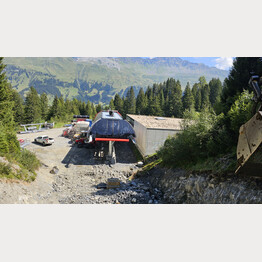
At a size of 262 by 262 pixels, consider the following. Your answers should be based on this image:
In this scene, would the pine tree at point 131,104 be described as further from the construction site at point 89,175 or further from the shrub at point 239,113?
the shrub at point 239,113

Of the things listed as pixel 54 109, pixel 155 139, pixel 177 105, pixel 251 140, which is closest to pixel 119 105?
pixel 177 105

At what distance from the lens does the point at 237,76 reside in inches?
547

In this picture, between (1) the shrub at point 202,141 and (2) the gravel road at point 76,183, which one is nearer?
(2) the gravel road at point 76,183

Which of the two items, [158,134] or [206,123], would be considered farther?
[158,134]

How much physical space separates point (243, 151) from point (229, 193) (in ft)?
9.40

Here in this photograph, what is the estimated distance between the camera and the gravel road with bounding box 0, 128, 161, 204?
10.3 metres

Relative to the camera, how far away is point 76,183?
15125 millimetres

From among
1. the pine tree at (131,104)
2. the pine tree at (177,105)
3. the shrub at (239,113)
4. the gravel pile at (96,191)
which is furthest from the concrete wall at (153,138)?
the pine tree at (131,104)

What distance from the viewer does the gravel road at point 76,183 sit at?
1032 cm

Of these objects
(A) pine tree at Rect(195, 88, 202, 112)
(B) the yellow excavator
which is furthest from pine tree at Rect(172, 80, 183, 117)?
(B) the yellow excavator

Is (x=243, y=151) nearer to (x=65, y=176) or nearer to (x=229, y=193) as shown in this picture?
(x=229, y=193)

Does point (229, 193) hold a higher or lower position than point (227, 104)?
lower

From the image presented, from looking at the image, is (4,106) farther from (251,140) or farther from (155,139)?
(251,140)

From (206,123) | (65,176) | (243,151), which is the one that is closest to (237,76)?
(206,123)
